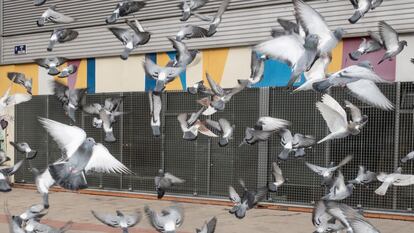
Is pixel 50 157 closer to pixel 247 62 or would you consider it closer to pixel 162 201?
pixel 162 201

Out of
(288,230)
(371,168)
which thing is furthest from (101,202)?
(371,168)

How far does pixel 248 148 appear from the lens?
1165cm

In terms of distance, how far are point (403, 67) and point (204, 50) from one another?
13.3 ft

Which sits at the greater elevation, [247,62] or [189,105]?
[247,62]

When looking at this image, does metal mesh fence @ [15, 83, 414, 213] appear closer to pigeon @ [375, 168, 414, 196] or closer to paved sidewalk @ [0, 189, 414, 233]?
paved sidewalk @ [0, 189, 414, 233]

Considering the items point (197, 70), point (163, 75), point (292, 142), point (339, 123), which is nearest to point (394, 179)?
point (292, 142)

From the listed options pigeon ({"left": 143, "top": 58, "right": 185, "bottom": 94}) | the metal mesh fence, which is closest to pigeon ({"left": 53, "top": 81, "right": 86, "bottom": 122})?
pigeon ({"left": 143, "top": 58, "right": 185, "bottom": 94})

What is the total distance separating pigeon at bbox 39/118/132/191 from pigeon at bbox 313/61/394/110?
1.91 meters

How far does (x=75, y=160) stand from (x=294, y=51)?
1.97 metres

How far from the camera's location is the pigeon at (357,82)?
457cm

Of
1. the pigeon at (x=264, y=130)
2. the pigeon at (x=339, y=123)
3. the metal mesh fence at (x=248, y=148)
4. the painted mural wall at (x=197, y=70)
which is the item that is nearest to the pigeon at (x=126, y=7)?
the pigeon at (x=264, y=130)

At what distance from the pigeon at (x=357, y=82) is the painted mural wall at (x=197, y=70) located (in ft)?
14.5

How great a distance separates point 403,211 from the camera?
33.2ft

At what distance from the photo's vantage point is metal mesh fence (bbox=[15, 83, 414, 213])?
33.4 feet
